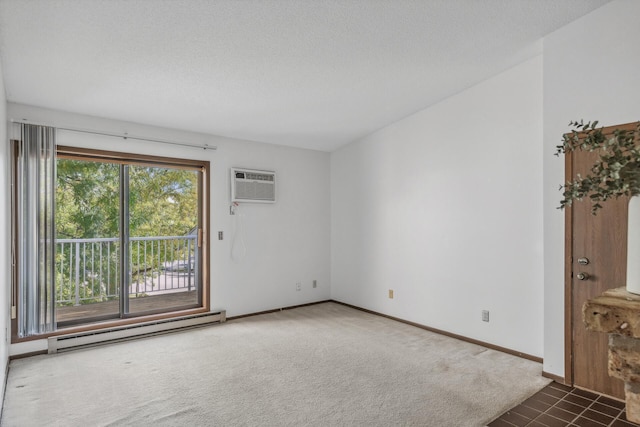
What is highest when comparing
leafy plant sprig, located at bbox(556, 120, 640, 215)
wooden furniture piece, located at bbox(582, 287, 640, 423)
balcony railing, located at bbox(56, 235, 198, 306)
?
leafy plant sprig, located at bbox(556, 120, 640, 215)

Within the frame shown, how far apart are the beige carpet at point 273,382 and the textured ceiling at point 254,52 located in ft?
7.70

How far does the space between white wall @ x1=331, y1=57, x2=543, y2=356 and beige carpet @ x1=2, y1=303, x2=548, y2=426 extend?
0.43 meters

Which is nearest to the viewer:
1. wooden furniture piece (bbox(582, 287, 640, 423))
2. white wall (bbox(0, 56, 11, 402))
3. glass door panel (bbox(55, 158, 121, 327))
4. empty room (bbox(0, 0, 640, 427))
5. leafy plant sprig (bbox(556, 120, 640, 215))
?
wooden furniture piece (bbox(582, 287, 640, 423))

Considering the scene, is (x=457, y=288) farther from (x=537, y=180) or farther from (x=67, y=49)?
(x=67, y=49)

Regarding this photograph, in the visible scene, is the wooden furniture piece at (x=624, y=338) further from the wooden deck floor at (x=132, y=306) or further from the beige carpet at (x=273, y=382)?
the wooden deck floor at (x=132, y=306)

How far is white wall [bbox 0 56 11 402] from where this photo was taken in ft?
8.45

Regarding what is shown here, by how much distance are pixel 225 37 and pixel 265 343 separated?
2762mm

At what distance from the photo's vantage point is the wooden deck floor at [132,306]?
3957 mm

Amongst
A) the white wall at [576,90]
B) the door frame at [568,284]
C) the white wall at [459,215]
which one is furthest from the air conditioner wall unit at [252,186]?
the door frame at [568,284]

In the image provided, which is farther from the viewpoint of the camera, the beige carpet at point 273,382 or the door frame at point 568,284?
the door frame at point 568,284

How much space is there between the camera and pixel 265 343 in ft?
11.8

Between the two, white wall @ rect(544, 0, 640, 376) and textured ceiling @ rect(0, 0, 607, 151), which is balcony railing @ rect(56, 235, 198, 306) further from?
white wall @ rect(544, 0, 640, 376)

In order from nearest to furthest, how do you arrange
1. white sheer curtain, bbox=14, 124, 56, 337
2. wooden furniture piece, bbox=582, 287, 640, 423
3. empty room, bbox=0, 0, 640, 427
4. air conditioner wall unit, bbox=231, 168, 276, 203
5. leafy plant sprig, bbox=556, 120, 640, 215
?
wooden furniture piece, bbox=582, 287, 640, 423
leafy plant sprig, bbox=556, 120, 640, 215
empty room, bbox=0, 0, 640, 427
white sheer curtain, bbox=14, 124, 56, 337
air conditioner wall unit, bbox=231, 168, 276, 203

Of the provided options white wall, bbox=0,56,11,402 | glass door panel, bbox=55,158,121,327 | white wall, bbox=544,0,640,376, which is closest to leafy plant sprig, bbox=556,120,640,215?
white wall, bbox=544,0,640,376
